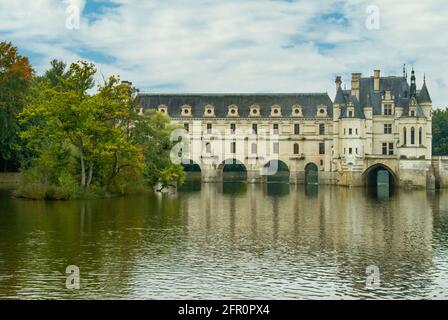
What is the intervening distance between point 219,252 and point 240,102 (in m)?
60.5

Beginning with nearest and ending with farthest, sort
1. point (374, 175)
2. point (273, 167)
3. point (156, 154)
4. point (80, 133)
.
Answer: point (80, 133)
point (156, 154)
point (374, 175)
point (273, 167)

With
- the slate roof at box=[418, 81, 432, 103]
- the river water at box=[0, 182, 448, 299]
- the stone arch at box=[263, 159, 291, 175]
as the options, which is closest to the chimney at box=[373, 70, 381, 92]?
the slate roof at box=[418, 81, 432, 103]

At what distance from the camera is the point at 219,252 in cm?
2241

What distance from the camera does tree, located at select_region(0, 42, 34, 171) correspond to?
181 ft

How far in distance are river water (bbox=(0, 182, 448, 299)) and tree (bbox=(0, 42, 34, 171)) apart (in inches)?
756

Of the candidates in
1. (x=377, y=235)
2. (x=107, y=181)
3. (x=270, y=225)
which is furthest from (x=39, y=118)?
(x=377, y=235)

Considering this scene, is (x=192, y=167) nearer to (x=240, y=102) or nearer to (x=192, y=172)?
(x=192, y=172)

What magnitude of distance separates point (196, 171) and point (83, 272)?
67084 millimetres

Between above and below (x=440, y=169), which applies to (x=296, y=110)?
above

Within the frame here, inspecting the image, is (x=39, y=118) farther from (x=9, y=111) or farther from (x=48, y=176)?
(x=48, y=176)

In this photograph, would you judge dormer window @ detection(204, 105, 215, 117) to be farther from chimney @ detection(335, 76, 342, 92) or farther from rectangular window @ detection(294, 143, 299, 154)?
chimney @ detection(335, 76, 342, 92)

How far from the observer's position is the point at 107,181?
47.8m

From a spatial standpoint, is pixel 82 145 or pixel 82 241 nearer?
pixel 82 241

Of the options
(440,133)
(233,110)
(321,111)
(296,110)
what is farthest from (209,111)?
(440,133)
